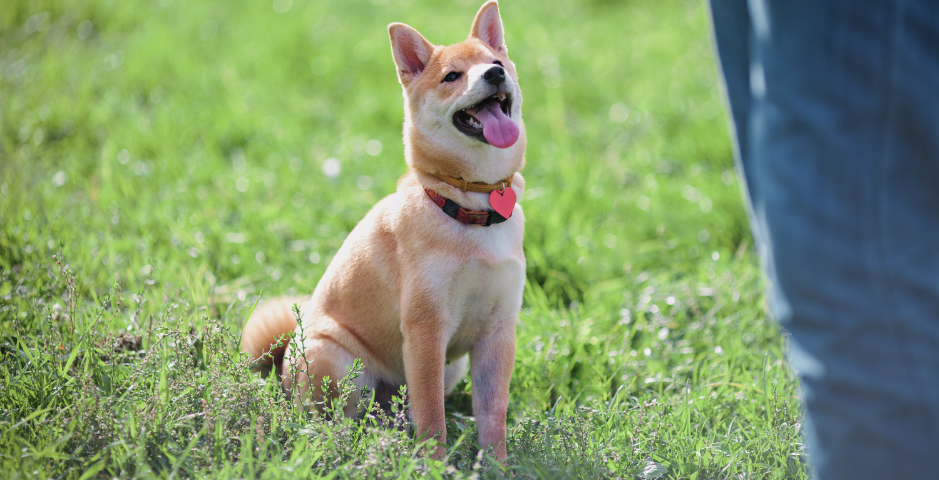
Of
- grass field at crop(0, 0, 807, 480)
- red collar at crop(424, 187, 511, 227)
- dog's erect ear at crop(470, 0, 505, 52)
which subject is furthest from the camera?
dog's erect ear at crop(470, 0, 505, 52)

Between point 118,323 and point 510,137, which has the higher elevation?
point 510,137

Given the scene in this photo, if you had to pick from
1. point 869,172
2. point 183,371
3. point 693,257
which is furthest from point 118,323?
point 693,257

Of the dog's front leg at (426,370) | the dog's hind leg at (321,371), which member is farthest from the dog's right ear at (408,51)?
Answer: the dog's hind leg at (321,371)

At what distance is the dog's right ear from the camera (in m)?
2.47

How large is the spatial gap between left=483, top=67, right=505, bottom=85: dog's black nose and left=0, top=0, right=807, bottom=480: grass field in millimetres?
1156

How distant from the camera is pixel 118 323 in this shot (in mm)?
2760

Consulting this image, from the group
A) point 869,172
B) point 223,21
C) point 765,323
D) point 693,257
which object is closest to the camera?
point 869,172

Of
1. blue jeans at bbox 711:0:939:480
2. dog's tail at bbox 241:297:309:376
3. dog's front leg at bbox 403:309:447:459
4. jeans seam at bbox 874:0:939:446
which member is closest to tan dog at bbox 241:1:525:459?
dog's front leg at bbox 403:309:447:459

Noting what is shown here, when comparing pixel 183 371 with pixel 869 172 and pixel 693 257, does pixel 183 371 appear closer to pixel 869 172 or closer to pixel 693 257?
pixel 869 172

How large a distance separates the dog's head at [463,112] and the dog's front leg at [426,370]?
20.4 inches

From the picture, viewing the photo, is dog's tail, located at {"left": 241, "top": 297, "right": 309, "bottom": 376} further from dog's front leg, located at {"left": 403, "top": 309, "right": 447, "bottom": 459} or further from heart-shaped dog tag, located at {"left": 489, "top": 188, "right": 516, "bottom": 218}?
heart-shaped dog tag, located at {"left": 489, "top": 188, "right": 516, "bottom": 218}

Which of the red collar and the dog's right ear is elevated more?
the dog's right ear

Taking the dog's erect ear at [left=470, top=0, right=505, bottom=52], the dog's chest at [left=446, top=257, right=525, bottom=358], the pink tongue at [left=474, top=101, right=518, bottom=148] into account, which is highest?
the dog's erect ear at [left=470, top=0, right=505, bottom=52]

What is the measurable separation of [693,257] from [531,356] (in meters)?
1.47
